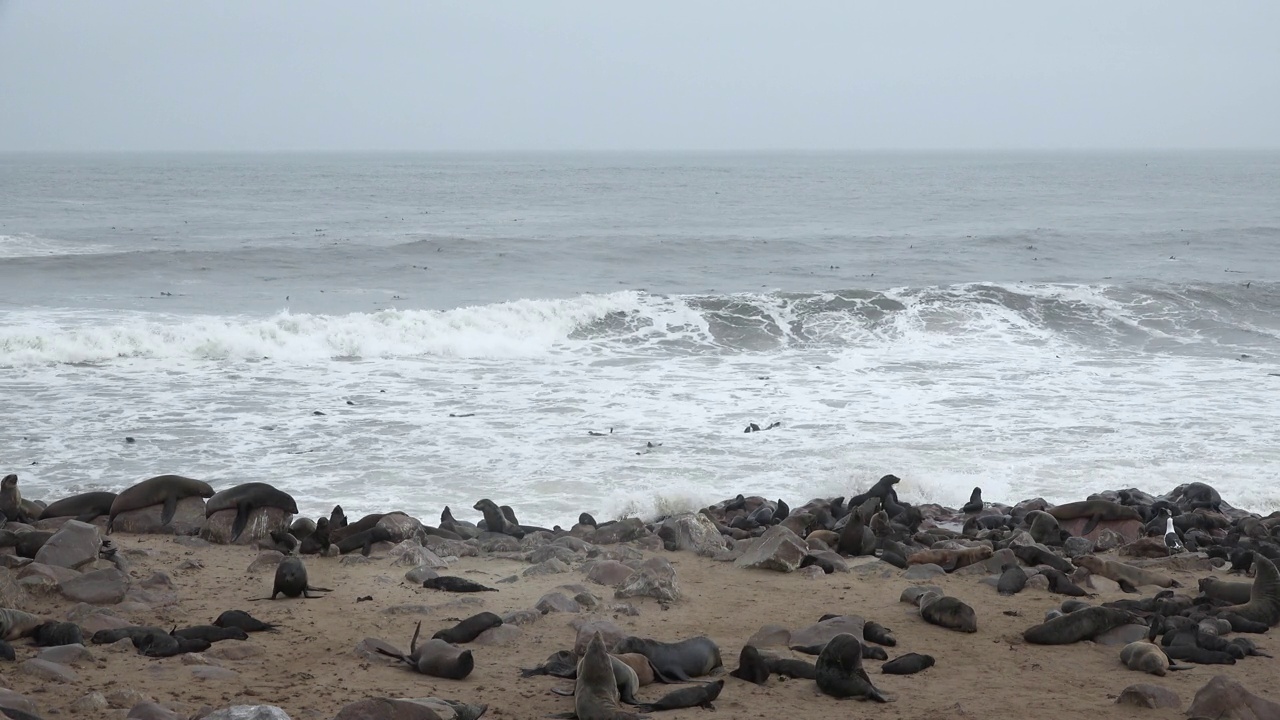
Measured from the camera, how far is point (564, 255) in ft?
112

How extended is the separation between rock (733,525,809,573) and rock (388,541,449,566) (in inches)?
90.2

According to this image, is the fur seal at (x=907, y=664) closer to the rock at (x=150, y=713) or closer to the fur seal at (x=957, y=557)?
the fur seal at (x=957, y=557)

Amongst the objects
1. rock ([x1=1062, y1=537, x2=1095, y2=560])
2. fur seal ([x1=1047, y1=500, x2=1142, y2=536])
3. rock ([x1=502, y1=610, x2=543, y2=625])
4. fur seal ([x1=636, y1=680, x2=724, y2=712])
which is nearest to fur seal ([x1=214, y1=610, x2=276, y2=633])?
rock ([x1=502, y1=610, x2=543, y2=625])

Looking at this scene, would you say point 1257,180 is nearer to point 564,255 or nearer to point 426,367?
point 564,255

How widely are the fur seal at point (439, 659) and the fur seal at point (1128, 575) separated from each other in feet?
16.2

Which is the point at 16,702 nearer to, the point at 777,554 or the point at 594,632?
the point at 594,632

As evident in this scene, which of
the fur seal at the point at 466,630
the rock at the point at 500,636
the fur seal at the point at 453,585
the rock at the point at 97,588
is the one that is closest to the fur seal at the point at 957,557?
the fur seal at the point at 453,585

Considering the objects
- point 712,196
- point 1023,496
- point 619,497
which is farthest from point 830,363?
point 712,196

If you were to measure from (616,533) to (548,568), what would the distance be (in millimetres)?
1395

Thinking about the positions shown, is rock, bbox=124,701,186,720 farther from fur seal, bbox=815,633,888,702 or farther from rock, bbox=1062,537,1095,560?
rock, bbox=1062,537,1095,560

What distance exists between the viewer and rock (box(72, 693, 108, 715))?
4.96 metres

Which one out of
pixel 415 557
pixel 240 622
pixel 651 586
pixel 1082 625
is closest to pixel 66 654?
pixel 240 622

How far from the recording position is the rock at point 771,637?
Result: 6.42 m

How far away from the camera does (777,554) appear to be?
8.35 metres
